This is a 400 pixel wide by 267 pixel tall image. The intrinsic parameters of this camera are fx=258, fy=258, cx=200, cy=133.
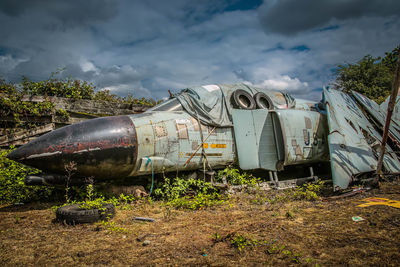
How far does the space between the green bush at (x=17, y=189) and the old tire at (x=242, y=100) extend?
5.53 metres

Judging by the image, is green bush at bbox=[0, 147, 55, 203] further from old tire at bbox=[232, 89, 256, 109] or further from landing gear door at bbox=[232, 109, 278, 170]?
old tire at bbox=[232, 89, 256, 109]

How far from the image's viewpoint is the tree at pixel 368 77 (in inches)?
804

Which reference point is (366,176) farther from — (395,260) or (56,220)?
(56,220)

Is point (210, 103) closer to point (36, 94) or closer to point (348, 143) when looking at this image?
point (348, 143)

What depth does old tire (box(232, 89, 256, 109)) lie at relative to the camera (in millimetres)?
7578

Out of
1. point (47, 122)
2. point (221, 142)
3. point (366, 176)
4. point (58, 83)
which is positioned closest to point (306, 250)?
point (221, 142)

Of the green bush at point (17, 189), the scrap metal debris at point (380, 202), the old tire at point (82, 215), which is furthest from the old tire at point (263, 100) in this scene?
the green bush at point (17, 189)

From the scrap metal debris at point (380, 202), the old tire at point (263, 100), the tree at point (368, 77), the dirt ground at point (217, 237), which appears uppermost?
the tree at point (368, 77)

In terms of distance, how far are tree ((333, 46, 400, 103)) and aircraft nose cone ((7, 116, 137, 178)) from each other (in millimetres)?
19614

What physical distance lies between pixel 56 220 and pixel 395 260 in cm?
526

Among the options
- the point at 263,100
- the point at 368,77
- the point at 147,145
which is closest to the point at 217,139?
the point at 147,145

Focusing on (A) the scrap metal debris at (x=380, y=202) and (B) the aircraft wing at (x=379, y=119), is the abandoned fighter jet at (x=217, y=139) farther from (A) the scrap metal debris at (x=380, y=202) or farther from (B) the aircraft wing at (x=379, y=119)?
(A) the scrap metal debris at (x=380, y=202)

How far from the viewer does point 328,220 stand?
4.48 metres

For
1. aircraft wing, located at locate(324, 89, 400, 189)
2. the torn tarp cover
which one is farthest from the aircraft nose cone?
aircraft wing, located at locate(324, 89, 400, 189)
